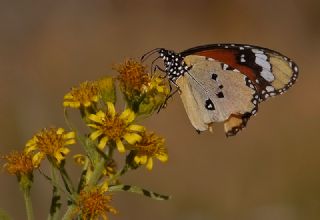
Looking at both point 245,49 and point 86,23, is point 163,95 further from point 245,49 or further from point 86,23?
point 86,23

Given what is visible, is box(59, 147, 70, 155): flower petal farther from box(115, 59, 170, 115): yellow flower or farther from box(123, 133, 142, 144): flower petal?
box(115, 59, 170, 115): yellow flower

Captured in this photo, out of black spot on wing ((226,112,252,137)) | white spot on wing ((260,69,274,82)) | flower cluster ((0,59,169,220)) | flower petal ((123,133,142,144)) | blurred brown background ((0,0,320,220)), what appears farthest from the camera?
blurred brown background ((0,0,320,220))

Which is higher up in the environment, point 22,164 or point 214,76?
point 214,76

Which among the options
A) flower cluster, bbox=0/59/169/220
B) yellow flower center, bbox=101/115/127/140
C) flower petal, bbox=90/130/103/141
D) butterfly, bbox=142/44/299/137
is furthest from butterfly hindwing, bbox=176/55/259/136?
flower petal, bbox=90/130/103/141

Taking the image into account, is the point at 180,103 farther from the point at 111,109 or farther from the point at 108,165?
the point at 111,109

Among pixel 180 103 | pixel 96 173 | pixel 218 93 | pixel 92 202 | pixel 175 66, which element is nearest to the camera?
pixel 92 202

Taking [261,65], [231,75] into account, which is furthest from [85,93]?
[261,65]

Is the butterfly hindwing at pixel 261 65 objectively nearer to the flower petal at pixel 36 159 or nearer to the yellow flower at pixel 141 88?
the yellow flower at pixel 141 88
